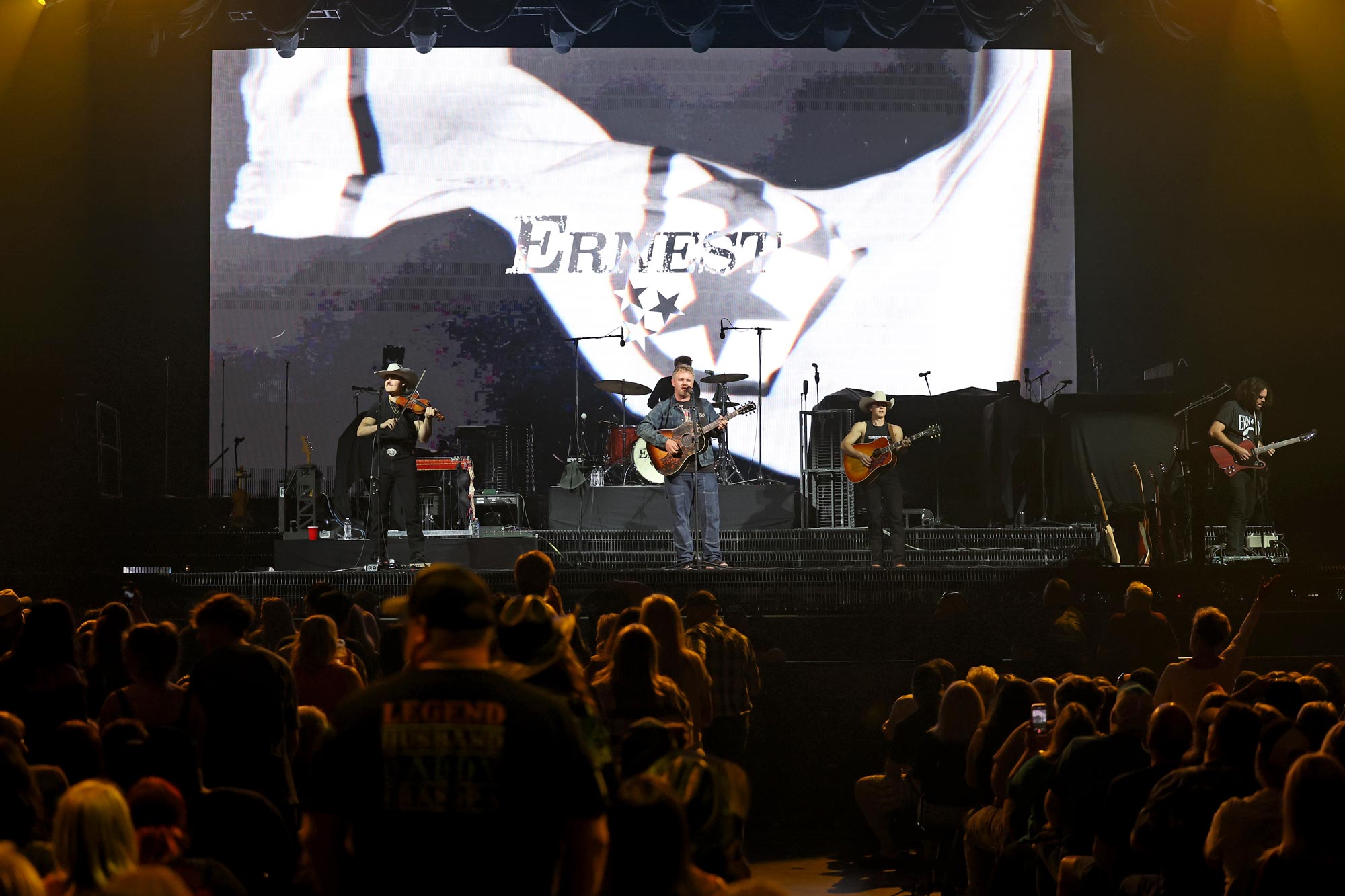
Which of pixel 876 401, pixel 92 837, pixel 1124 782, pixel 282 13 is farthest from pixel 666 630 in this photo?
pixel 282 13

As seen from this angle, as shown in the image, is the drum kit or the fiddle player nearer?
the fiddle player

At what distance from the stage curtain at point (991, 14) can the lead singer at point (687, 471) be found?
4.70 metres

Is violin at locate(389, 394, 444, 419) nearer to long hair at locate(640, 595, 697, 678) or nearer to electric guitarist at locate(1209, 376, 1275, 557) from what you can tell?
long hair at locate(640, 595, 697, 678)

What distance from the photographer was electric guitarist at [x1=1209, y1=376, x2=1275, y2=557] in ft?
35.5

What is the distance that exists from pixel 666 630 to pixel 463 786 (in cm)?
240

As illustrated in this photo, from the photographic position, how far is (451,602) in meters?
2.11

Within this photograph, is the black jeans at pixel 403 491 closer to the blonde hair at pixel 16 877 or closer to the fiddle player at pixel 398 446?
the fiddle player at pixel 398 446

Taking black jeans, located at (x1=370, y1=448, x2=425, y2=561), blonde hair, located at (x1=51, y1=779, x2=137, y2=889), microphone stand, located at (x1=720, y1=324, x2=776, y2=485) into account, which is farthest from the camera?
microphone stand, located at (x1=720, y1=324, x2=776, y2=485)

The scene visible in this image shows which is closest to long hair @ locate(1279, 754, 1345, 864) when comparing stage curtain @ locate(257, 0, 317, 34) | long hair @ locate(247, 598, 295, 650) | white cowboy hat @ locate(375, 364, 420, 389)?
long hair @ locate(247, 598, 295, 650)

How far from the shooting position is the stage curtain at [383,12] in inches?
473

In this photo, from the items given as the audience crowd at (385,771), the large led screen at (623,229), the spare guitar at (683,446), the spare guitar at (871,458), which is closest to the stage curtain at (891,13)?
the large led screen at (623,229)

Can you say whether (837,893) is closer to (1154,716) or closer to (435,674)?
(1154,716)

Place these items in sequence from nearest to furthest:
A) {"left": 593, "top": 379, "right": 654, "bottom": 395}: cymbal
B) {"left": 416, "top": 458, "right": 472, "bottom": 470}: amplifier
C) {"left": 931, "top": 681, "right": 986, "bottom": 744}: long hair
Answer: {"left": 931, "top": 681, "right": 986, "bottom": 744}: long hair, {"left": 416, "top": 458, "right": 472, "bottom": 470}: amplifier, {"left": 593, "top": 379, "right": 654, "bottom": 395}: cymbal

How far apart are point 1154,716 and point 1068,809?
0.39m
